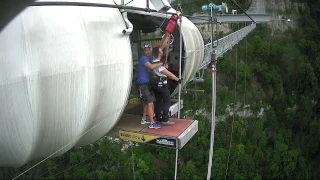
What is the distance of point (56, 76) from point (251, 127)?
22.0 meters

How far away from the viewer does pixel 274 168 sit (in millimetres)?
20875

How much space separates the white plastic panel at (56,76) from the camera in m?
2.47

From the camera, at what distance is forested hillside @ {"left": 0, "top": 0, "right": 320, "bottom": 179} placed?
20797 millimetres

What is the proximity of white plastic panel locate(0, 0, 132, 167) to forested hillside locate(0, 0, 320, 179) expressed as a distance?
50.0 ft

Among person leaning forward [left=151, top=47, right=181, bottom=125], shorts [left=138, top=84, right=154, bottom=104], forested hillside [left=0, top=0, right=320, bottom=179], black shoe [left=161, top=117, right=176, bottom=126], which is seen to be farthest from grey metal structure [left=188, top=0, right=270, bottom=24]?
shorts [left=138, top=84, right=154, bottom=104]

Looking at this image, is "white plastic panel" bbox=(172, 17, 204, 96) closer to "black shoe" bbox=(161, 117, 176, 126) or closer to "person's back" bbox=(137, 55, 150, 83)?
"black shoe" bbox=(161, 117, 176, 126)

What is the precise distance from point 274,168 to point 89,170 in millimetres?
14249

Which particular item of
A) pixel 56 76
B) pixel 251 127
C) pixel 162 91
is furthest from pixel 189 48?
pixel 251 127

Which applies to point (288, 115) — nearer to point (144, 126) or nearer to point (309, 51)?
point (309, 51)

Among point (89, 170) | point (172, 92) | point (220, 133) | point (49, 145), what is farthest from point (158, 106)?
point (89, 170)

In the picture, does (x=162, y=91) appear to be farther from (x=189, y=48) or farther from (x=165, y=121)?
(x=189, y=48)

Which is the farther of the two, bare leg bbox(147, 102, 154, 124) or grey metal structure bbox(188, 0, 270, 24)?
grey metal structure bbox(188, 0, 270, 24)

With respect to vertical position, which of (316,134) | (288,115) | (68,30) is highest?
(68,30)

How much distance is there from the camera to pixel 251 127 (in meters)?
22.7
